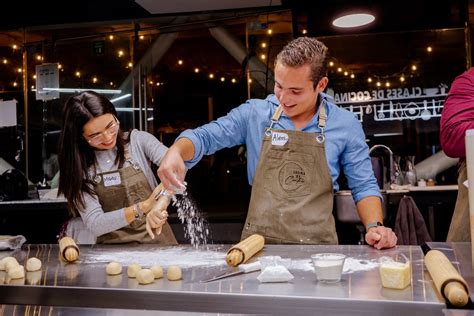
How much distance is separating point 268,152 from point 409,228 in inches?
77.3

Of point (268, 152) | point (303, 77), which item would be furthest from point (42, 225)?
point (303, 77)

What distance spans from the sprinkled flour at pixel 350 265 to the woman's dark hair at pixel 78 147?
1.25 metres

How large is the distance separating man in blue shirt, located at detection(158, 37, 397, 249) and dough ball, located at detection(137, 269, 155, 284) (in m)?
0.67

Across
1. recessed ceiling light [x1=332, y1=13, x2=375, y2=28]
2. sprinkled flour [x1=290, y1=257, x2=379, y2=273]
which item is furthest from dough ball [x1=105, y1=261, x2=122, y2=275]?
recessed ceiling light [x1=332, y1=13, x2=375, y2=28]

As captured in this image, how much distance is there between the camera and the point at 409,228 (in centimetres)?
366

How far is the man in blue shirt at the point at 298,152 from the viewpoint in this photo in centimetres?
204

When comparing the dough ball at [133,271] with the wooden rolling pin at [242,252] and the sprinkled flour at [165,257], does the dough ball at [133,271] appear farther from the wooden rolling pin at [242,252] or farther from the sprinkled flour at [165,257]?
the wooden rolling pin at [242,252]

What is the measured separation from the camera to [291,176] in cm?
212

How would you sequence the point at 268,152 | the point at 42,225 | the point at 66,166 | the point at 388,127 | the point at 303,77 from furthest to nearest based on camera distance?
1. the point at 388,127
2. the point at 42,225
3. the point at 66,166
4. the point at 268,152
5. the point at 303,77

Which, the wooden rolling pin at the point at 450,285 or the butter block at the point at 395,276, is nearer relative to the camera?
the wooden rolling pin at the point at 450,285

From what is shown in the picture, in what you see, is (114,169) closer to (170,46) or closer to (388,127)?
(388,127)

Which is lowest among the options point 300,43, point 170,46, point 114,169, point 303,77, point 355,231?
point 355,231

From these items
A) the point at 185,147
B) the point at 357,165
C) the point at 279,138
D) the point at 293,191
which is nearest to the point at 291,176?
the point at 293,191

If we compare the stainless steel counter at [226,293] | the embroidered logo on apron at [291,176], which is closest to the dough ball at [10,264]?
the stainless steel counter at [226,293]
